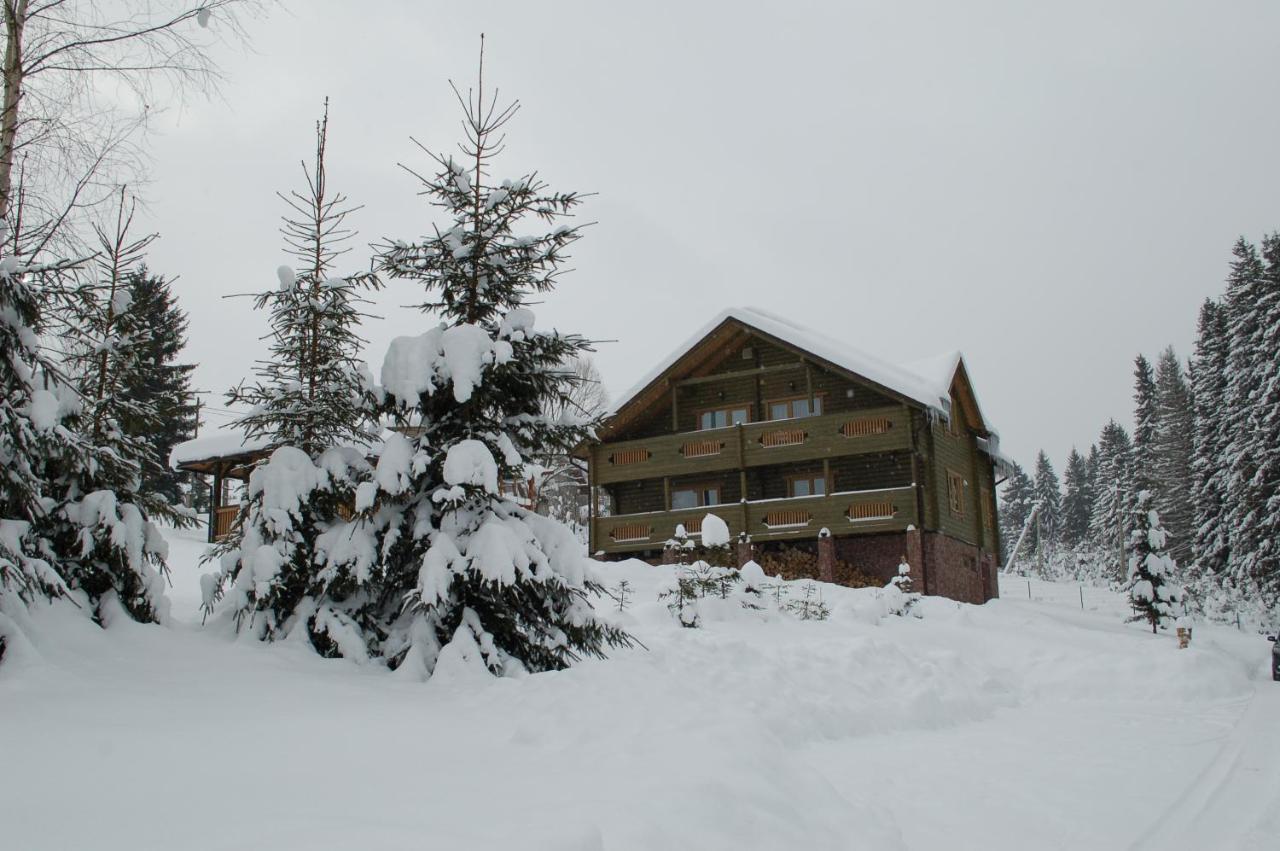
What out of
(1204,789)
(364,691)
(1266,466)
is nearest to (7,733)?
(364,691)

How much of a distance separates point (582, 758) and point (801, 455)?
68.4 ft

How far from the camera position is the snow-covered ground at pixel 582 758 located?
3811 mm

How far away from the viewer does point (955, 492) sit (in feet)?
92.5

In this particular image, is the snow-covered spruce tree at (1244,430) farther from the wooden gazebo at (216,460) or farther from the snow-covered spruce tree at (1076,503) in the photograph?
the snow-covered spruce tree at (1076,503)

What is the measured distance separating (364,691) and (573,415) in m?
3.38

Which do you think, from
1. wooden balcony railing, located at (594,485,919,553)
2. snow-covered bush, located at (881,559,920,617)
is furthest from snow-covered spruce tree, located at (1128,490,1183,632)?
snow-covered bush, located at (881,559,920,617)

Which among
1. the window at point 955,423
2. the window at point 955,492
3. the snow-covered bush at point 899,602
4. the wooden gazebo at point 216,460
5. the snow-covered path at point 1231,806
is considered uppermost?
the window at point 955,423

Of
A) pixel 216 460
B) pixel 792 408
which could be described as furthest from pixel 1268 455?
pixel 216 460

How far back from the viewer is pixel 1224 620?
31.9 m

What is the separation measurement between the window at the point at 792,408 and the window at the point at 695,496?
297 centimetres

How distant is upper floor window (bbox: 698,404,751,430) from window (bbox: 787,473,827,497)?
93.2 inches

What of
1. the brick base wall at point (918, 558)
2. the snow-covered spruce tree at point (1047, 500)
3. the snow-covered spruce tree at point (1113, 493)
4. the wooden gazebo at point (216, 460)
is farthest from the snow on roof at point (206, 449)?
the snow-covered spruce tree at point (1047, 500)

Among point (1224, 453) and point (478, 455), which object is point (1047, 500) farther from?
point (478, 455)

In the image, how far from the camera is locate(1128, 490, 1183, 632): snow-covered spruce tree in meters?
24.0
